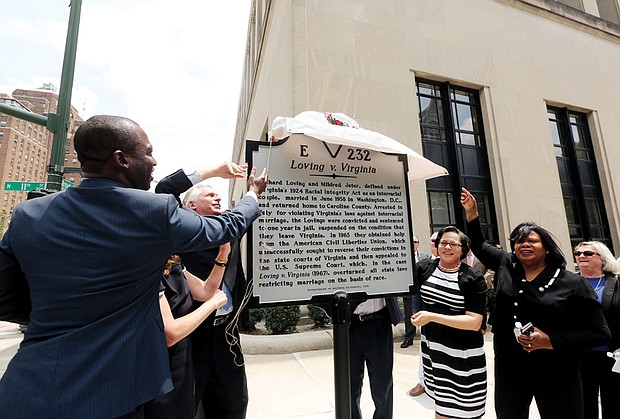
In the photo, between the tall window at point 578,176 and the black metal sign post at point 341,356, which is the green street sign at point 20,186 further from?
the tall window at point 578,176

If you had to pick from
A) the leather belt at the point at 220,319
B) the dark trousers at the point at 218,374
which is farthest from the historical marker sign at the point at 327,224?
the dark trousers at the point at 218,374

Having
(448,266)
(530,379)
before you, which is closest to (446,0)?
(448,266)

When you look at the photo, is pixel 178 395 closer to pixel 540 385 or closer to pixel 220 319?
pixel 220 319

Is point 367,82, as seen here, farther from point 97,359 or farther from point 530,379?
point 97,359

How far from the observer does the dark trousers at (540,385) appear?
7.45ft

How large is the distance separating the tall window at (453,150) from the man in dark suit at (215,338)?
28.8 ft

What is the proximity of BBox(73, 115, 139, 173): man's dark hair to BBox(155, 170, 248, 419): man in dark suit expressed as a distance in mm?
730

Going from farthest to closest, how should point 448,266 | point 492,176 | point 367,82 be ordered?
point 492,176, point 367,82, point 448,266

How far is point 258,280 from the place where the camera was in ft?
6.74

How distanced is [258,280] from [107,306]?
35.9 inches

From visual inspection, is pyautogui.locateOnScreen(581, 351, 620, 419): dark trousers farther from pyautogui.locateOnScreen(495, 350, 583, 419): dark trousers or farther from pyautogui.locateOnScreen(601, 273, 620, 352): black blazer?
pyautogui.locateOnScreen(495, 350, 583, 419): dark trousers

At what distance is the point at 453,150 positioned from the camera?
10.7 metres

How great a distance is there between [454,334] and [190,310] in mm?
2161

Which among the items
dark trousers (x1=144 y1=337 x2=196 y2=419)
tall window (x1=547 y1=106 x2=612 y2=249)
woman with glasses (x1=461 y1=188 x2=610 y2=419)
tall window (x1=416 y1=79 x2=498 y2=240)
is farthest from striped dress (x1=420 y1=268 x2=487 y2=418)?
tall window (x1=547 y1=106 x2=612 y2=249)
